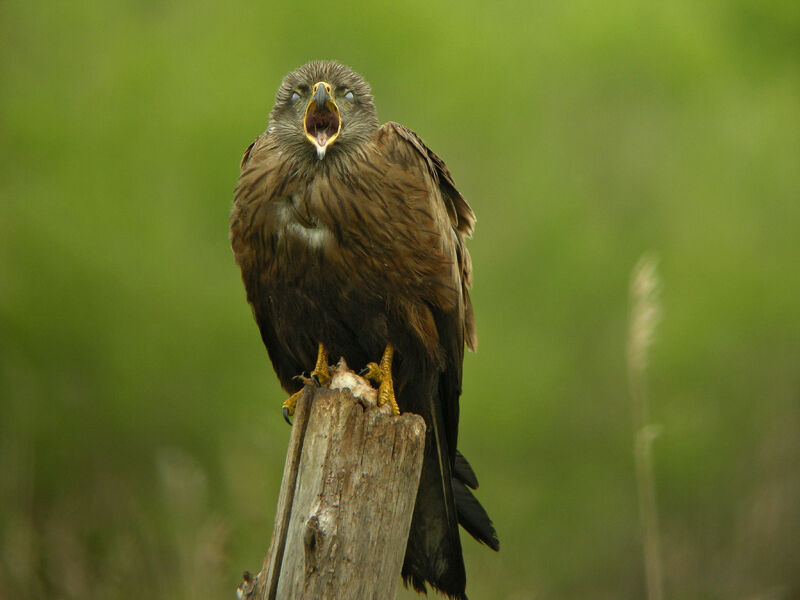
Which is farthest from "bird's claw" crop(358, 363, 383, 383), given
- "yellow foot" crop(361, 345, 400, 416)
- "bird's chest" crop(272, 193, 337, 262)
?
"bird's chest" crop(272, 193, 337, 262)

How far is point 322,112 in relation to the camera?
240cm

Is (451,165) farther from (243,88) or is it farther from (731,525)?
(731,525)

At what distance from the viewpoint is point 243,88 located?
4941 mm

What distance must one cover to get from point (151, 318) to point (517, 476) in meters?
2.41

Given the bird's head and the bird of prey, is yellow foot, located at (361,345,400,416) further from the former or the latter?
the bird's head

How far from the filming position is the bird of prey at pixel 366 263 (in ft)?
7.53

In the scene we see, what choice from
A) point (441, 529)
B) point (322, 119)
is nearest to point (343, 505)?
point (441, 529)

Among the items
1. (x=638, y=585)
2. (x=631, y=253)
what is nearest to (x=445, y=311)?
(x=631, y=253)

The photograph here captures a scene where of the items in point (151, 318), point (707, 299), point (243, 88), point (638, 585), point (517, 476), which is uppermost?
point (243, 88)

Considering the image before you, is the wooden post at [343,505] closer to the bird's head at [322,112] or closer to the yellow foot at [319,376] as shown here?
the yellow foot at [319,376]

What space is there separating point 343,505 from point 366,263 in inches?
30.0

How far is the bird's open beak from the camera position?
2.28 meters

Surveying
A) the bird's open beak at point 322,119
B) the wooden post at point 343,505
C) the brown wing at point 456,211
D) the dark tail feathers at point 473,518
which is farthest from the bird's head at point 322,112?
the dark tail feathers at point 473,518

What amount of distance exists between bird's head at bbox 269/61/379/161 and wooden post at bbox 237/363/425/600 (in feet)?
2.67
